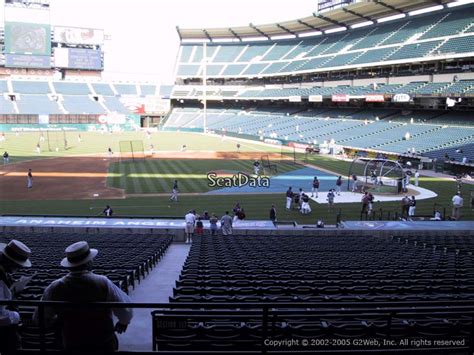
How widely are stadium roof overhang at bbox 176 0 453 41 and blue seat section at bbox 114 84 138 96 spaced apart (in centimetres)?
1768

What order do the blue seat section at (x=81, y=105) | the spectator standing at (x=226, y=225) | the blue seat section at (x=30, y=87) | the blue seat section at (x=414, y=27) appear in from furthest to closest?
the blue seat section at (x=30, y=87)
the blue seat section at (x=81, y=105)
the blue seat section at (x=414, y=27)
the spectator standing at (x=226, y=225)

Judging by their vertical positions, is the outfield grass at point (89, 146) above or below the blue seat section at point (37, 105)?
below

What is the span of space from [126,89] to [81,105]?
16.8 meters

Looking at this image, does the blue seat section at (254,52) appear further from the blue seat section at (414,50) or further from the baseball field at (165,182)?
the baseball field at (165,182)

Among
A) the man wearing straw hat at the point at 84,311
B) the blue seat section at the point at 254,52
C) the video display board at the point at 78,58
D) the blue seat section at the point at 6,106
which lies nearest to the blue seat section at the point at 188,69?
the blue seat section at the point at 254,52

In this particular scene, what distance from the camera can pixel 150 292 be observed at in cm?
1015

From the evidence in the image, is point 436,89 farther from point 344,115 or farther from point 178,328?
point 178,328

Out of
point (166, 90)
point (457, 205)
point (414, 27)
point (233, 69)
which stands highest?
point (414, 27)

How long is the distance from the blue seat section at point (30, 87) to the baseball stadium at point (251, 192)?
503mm

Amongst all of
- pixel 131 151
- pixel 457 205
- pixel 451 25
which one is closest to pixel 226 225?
pixel 457 205

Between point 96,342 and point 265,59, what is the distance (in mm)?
101215

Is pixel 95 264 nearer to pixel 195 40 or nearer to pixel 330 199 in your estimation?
pixel 330 199

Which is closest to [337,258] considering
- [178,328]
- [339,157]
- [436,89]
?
[178,328]

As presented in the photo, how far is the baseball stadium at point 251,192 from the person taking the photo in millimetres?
4473
